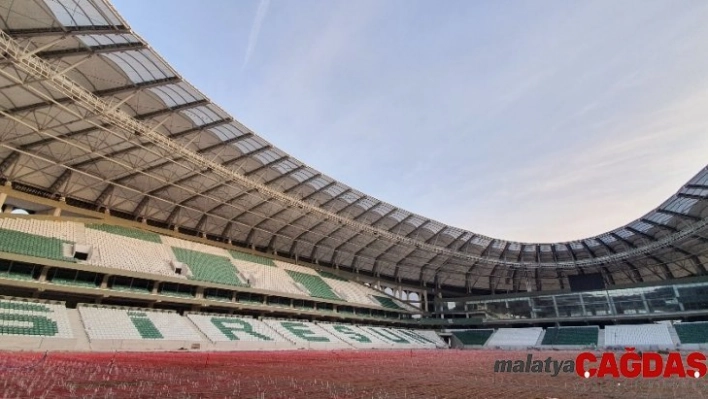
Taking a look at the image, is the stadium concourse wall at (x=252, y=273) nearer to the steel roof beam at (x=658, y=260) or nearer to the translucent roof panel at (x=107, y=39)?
the translucent roof panel at (x=107, y=39)

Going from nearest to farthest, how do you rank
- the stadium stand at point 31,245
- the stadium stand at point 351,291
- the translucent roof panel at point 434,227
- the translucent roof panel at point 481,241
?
the stadium stand at point 31,245, the translucent roof panel at point 434,227, the stadium stand at point 351,291, the translucent roof panel at point 481,241

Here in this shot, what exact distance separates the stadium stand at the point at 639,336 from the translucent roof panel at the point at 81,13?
56112mm

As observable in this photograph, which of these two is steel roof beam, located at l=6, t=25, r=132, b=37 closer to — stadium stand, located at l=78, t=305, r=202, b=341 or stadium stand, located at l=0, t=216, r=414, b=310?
stadium stand, located at l=0, t=216, r=414, b=310

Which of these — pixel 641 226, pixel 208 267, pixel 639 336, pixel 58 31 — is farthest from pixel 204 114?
pixel 639 336

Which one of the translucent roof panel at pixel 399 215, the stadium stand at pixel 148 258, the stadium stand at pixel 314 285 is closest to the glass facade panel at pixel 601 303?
the stadium stand at pixel 148 258

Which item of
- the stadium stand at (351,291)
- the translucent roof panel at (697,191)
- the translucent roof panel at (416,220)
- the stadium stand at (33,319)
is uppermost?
the translucent roof panel at (697,191)

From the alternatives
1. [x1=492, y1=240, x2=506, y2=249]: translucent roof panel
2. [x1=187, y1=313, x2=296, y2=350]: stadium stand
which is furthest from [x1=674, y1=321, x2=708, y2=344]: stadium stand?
[x1=187, y1=313, x2=296, y2=350]: stadium stand

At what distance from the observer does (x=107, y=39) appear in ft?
54.2

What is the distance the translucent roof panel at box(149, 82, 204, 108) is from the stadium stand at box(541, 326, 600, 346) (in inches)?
1993

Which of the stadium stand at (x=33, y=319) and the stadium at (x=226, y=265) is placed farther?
the stadium stand at (x=33, y=319)

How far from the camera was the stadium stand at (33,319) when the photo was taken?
1777cm

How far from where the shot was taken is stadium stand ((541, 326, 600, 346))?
4434 centimetres

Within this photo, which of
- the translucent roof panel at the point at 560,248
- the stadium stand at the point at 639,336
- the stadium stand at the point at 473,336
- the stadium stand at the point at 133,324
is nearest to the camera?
the stadium stand at the point at 133,324

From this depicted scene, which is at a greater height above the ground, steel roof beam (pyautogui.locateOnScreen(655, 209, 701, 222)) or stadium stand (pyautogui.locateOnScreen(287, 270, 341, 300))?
steel roof beam (pyautogui.locateOnScreen(655, 209, 701, 222))
